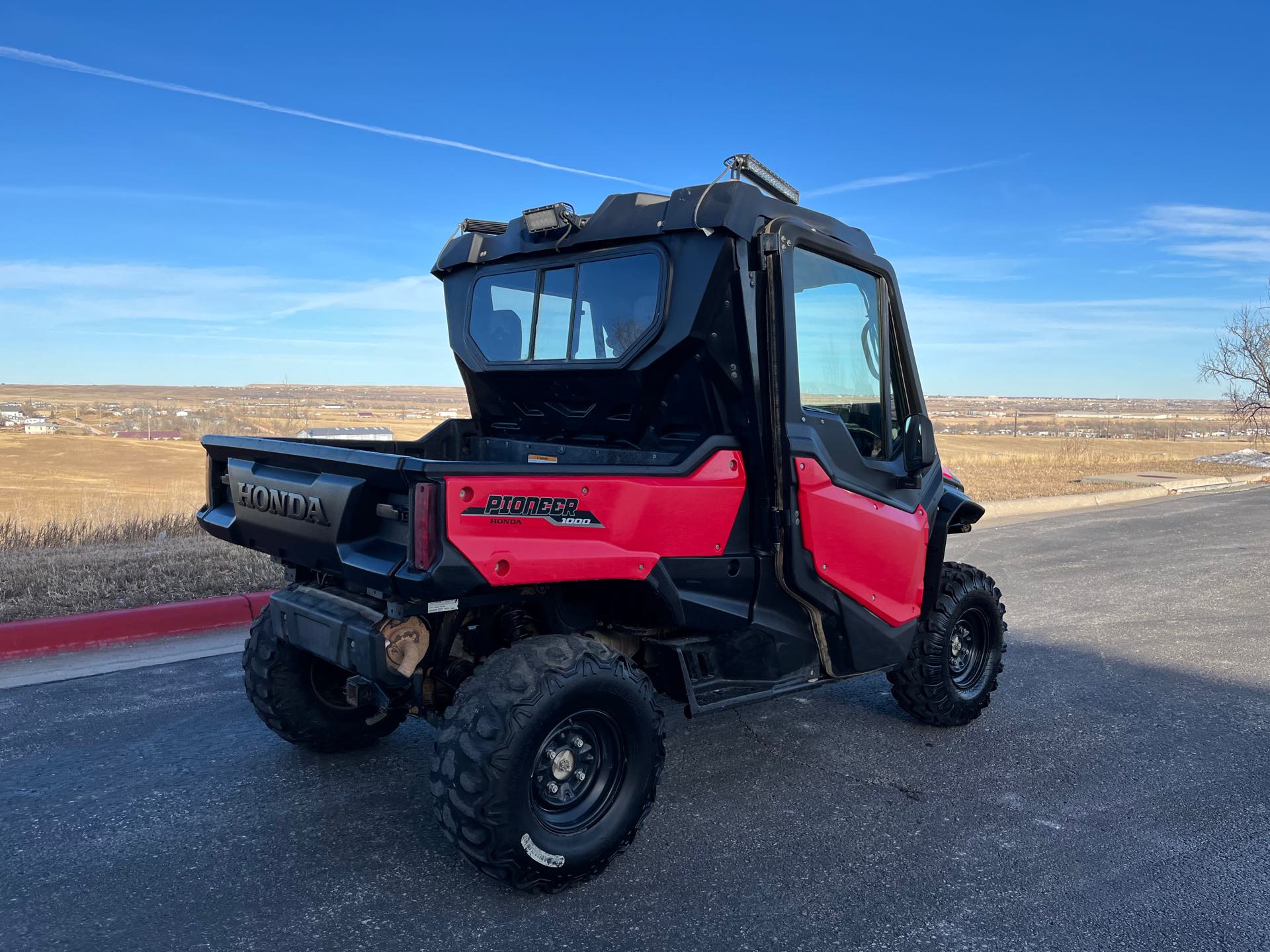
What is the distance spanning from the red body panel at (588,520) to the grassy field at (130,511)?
4532mm

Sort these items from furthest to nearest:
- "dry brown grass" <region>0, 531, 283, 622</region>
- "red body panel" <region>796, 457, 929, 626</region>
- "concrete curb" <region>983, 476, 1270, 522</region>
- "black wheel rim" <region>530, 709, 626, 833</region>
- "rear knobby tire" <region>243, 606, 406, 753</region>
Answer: "concrete curb" <region>983, 476, 1270, 522</region>, "dry brown grass" <region>0, 531, 283, 622</region>, "rear knobby tire" <region>243, 606, 406, 753</region>, "red body panel" <region>796, 457, 929, 626</region>, "black wheel rim" <region>530, 709, 626, 833</region>

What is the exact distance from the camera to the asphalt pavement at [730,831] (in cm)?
299

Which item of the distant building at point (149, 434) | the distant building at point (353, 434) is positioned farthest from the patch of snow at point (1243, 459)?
the distant building at point (149, 434)

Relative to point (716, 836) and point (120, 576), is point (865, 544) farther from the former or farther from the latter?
point (120, 576)

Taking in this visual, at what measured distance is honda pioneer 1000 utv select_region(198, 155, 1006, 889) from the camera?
311 cm

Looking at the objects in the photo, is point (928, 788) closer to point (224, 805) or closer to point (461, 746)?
point (461, 746)

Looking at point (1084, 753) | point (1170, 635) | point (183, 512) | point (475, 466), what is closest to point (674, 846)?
point (475, 466)

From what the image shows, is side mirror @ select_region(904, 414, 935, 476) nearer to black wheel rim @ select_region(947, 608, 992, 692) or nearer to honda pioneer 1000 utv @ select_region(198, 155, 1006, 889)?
honda pioneer 1000 utv @ select_region(198, 155, 1006, 889)

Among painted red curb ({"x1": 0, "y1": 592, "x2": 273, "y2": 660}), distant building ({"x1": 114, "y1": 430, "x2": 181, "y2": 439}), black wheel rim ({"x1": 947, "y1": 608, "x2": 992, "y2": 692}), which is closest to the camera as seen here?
black wheel rim ({"x1": 947, "y1": 608, "x2": 992, "y2": 692})

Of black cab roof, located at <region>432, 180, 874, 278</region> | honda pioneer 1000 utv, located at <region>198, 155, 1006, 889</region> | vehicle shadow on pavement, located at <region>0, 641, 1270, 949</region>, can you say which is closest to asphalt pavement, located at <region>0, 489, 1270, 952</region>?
vehicle shadow on pavement, located at <region>0, 641, 1270, 949</region>

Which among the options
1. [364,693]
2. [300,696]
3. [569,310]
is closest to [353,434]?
[300,696]

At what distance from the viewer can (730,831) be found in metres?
3.67

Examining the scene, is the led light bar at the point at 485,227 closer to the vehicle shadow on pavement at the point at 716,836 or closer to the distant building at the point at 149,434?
the vehicle shadow on pavement at the point at 716,836

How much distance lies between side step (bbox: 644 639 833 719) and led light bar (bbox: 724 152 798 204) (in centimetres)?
187
